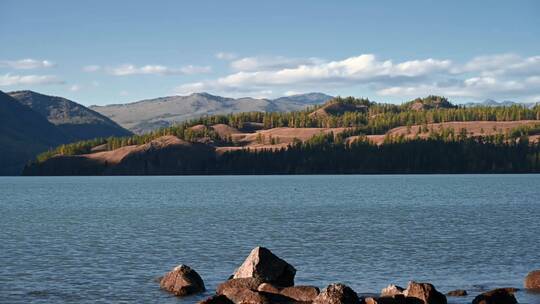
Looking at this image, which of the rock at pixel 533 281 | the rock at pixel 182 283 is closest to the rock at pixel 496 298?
the rock at pixel 533 281

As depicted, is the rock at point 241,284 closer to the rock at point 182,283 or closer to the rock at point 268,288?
the rock at point 268,288

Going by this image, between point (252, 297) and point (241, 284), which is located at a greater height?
point (241, 284)

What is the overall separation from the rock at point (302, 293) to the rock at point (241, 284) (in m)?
2.15

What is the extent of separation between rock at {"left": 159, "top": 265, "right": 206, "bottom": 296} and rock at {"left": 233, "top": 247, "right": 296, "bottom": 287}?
106 inches

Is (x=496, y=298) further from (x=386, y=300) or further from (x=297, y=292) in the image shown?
(x=297, y=292)

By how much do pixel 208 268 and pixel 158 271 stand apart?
3.91 metres

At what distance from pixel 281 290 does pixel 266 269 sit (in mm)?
2777

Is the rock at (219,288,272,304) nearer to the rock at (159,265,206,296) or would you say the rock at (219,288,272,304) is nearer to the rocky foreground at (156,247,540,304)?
the rocky foreground at (156,247,540,304)

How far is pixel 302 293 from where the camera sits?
42844 mm

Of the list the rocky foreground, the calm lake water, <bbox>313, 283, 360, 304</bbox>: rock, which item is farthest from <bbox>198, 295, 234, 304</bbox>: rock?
<bbox>313, 283, 360, 304</bbox>: rock

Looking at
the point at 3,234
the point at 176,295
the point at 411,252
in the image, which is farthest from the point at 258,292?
the point at 3,234

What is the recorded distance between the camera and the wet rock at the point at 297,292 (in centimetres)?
4248

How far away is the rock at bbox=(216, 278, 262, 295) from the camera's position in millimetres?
44344

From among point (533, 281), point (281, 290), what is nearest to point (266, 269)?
point (281, 290)
